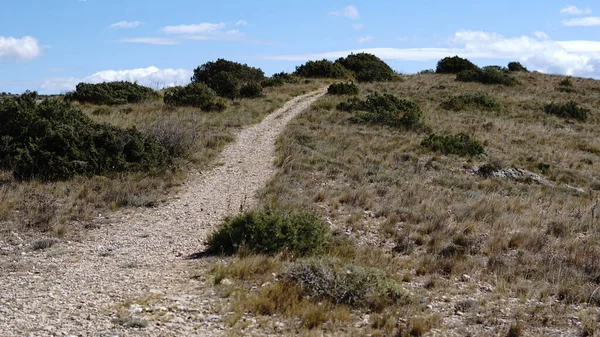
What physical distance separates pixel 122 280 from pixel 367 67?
41.3 metres

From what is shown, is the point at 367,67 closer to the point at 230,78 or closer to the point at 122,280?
the point at 230,78

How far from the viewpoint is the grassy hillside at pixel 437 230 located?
675 centimetres

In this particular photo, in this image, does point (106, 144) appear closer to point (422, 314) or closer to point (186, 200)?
point (186, 200)

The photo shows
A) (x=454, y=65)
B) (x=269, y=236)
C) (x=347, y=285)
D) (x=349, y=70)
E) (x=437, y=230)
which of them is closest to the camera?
(x=347, y=285)

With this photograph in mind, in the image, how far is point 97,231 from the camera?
997cm

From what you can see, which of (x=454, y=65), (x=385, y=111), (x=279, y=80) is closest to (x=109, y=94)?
(x=385, y=111)

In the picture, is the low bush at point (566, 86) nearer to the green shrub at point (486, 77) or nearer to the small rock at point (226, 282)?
the green shrub at point (486, 77)

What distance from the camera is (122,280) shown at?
741 centimetres

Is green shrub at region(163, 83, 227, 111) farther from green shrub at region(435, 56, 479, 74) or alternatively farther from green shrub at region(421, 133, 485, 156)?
green shrub at region(435, 56, 479, 74)

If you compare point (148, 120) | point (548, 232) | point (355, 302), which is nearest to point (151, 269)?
point (355, 302)

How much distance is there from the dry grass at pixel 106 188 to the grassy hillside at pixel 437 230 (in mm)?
2477

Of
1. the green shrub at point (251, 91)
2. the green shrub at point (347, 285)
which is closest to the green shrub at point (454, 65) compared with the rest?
the green shrub at point (251, 91)

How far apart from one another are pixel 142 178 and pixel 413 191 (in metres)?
6.76

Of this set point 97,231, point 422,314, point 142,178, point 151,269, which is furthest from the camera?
point 142,178
